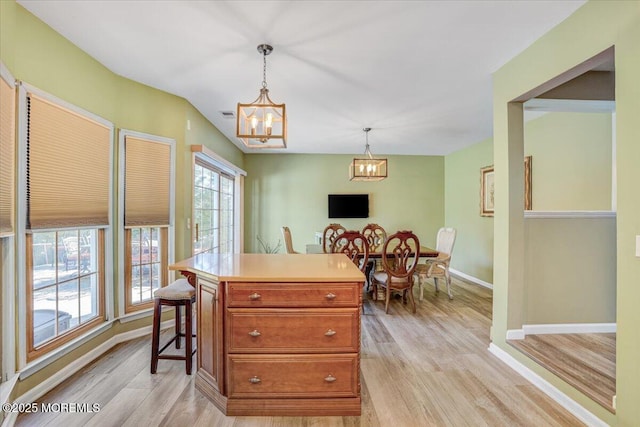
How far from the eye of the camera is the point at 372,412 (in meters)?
1.95

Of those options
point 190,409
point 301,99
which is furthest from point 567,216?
point 190,409

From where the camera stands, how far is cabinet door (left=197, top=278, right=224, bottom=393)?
1909 millimetres

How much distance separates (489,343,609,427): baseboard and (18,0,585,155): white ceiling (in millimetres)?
2599

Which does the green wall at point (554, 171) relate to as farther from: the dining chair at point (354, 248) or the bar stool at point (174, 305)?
the bar stool at point (174, 305)

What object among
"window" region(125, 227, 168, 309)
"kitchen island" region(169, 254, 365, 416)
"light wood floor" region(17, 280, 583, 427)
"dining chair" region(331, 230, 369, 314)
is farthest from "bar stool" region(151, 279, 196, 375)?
"dining chair" region(331, 230, 369, 314)

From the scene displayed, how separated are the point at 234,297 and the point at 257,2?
1.91 meters

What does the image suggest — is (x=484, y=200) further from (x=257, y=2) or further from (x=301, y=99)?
(x=257, y=2)

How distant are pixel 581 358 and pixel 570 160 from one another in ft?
8.36

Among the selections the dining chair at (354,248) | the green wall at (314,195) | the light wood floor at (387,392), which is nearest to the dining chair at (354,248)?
the dining chair at (354,248)

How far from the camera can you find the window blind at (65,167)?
6.85 ft

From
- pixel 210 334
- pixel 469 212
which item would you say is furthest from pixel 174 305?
pixel 469 212

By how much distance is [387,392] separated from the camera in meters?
2.17

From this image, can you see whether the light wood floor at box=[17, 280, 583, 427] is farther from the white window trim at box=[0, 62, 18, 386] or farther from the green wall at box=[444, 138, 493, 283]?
the green wall at box=[444, 138, 493, 283]

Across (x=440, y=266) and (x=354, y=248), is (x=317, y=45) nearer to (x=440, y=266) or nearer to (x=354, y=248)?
(x=354, y=248)
